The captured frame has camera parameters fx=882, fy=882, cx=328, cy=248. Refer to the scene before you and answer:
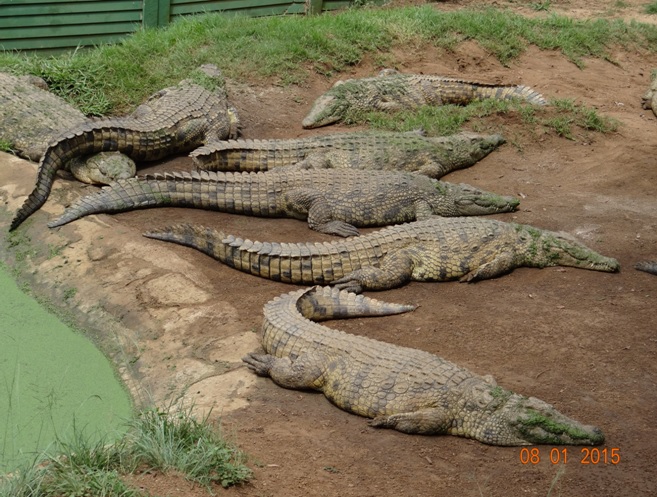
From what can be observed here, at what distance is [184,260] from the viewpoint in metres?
7.02

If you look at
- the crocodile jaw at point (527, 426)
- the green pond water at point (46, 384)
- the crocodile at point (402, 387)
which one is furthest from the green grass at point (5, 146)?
the crocodile jaw at point (527, 426)

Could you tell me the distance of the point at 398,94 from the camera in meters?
10.4

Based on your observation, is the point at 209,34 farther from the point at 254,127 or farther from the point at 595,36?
the point at 595,36

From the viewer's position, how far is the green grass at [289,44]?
10.2 m

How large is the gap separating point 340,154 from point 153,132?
1.91 m

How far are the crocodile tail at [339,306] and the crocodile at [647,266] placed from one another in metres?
1.99

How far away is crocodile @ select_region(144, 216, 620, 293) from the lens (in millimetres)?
6848

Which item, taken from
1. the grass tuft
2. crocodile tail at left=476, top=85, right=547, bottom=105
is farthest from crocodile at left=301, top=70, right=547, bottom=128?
the grass tuft

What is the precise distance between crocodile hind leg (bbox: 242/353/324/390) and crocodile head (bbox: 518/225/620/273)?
7.90 ft

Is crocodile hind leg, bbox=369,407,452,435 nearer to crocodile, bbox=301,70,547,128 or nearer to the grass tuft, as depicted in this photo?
the grass tuft

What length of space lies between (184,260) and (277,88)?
13.1ft

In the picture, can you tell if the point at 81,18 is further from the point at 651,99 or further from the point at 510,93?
the point at 651,99

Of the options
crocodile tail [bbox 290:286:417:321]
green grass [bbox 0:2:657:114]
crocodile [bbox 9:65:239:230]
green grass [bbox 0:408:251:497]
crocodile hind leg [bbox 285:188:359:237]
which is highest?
green grass [bbox 0:2:657:114]

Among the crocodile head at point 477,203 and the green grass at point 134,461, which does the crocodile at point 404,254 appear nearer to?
the crocodile head at point 477,203
